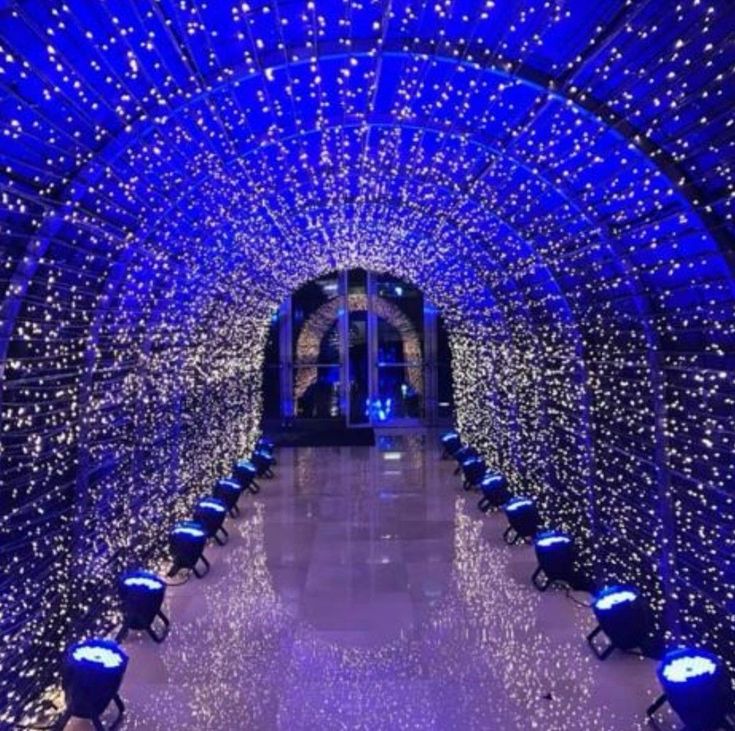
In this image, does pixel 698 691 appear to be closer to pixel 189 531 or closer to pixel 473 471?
pixel 189 531

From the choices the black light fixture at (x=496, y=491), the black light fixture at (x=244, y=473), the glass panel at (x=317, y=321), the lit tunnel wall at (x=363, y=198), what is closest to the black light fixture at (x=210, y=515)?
the lit tunnel wall at (x=363, y=198)

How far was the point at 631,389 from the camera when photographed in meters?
7.97

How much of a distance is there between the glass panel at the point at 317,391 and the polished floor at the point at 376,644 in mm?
11981

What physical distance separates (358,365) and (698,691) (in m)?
19.4

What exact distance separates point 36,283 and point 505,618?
4592mm

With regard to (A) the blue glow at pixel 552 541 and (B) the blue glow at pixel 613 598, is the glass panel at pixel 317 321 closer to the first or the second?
(A) the blue glow at pixel 552 541

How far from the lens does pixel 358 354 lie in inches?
960

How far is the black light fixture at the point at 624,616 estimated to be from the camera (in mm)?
6676

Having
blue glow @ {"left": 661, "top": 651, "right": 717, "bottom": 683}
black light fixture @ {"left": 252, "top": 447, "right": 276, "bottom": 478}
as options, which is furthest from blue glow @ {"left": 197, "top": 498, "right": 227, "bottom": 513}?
blue glow @ {"left": 661, "top": 651, "right": 717, "bottom": 683}

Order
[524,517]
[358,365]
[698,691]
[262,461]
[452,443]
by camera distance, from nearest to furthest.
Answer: [698,691] → [524,517] → [262,461] → [452,443] → [358,365]

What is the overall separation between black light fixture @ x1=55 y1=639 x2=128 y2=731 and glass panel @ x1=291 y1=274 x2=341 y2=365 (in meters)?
18.3

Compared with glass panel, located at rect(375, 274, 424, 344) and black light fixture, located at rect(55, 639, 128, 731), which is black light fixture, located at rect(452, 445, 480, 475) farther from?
black light fixture, located at rect(55, 639, 128, 731)

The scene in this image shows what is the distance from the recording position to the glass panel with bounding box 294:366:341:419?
24.0 meters

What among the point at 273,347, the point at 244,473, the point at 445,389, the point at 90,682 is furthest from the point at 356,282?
the point at 90,682
